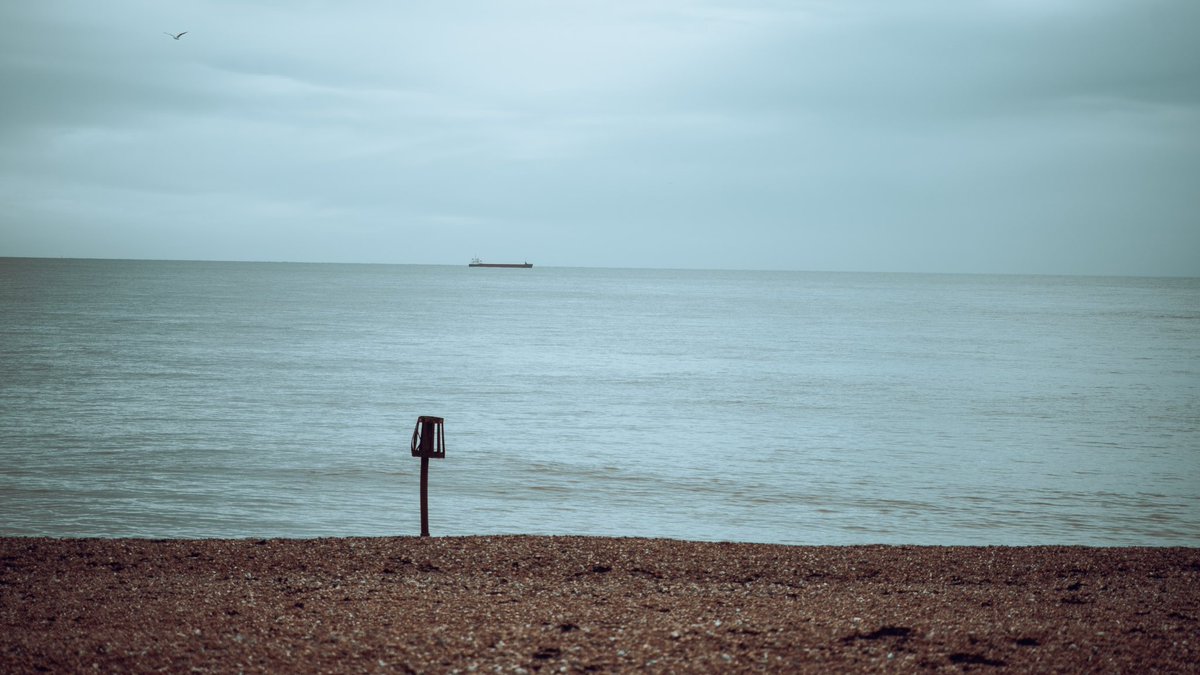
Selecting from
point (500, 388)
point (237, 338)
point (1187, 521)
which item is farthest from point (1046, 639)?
point (237, 338)

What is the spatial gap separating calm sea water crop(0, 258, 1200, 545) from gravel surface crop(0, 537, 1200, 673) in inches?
117

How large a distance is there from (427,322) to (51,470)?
5291cm

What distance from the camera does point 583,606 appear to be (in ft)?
23.5

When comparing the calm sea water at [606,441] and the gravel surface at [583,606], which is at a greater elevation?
the gravel surface at [583,606]

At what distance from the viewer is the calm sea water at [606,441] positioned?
12953 millimetres

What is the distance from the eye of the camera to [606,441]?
19.5m

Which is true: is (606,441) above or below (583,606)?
below

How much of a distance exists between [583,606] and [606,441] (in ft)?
40.3

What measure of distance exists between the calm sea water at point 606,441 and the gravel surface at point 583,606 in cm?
297

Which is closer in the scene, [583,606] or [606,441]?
[583,606]

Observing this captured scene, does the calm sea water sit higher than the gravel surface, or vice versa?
the gravel surface

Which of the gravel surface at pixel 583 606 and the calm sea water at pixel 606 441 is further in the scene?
the calm sea water at pixel 606 441

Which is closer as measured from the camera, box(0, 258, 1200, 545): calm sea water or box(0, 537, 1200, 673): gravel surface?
box(0, 537, 1200, 673): gravel surface

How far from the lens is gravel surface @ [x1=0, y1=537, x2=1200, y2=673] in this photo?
5977 mm
